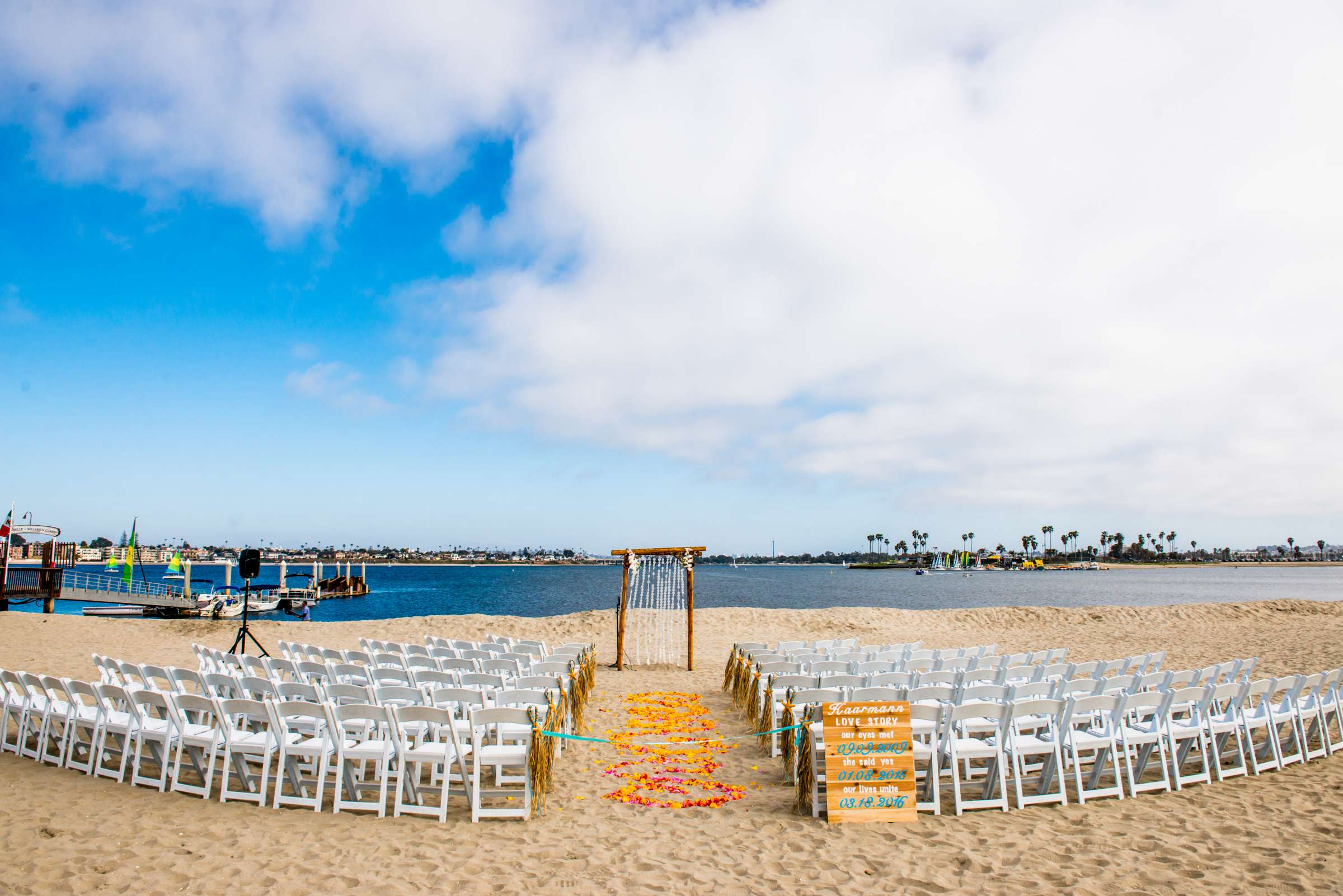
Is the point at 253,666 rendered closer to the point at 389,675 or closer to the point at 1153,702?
the point at 389,675

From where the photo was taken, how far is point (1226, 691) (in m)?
6.27

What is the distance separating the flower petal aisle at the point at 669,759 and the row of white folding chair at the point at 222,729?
101cm

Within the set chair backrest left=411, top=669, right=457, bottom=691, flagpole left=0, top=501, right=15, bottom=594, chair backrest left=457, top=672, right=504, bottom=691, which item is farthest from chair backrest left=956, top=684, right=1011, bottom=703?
flagpole left=0, top=501, right=15, bottom=594

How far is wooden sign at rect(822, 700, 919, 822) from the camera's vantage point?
534cm

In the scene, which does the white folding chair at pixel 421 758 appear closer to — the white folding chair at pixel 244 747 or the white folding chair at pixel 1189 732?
the white folding chair at pixel 244 747

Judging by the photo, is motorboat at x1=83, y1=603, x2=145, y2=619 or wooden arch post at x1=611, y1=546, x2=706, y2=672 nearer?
wooden arch post at x1=611, y1=546, x2=706, y2=672

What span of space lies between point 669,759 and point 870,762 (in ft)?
7.58

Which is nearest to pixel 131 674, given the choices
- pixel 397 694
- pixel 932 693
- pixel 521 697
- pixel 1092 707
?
pixel 397 694

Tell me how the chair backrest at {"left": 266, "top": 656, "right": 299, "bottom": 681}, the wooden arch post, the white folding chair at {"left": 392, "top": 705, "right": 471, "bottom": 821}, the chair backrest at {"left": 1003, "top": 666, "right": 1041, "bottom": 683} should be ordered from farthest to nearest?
the wooden arch post, the chair backrest at {"left": 1003, "top": 666, "right": 1041, "bottom": 683}, the chair backrest at {"left": 266, "top": 656, "right": 299, "bottom": 681}, the white folding chair at {"left": 392, "top": 705, "right": 471, "bottom": 821}

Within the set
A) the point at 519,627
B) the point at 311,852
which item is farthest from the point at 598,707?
the point at 519,627

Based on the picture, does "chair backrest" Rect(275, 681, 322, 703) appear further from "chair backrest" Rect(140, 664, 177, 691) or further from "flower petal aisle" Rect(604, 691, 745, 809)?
"flower petal aisle" Rect(604, 691, 745, 809)

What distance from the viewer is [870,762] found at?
17.9 ft

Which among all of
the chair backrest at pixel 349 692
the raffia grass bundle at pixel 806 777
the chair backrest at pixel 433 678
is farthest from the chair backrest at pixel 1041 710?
the chair backrest at pixel 433 678

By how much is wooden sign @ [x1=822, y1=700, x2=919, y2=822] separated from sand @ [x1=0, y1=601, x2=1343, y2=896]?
140mm
